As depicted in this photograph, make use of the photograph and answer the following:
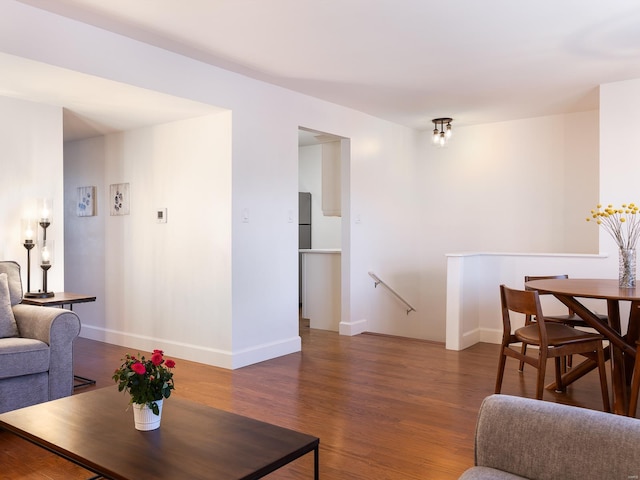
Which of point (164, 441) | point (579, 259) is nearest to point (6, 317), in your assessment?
point (164, 441)

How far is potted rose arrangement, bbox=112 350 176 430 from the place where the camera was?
1.88 meters

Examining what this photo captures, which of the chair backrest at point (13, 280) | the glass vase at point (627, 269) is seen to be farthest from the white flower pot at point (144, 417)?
the glass vase at point (627, 269)

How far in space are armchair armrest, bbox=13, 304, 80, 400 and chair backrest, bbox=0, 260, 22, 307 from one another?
264mm

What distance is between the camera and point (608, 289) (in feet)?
10.6

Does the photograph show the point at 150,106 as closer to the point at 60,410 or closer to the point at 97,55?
the point at 97,55

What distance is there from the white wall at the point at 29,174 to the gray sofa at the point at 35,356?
85cm

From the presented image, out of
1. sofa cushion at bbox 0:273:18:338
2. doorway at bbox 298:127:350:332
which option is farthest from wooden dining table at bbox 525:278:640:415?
sofa cushion at bbox 0:273:18:338

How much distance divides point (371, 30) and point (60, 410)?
2.77 metres

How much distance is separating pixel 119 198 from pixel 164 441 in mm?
3858

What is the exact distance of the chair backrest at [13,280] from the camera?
137 inches

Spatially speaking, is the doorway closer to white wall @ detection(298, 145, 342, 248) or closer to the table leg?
white wall @ detection(298, 145, 342, 248)

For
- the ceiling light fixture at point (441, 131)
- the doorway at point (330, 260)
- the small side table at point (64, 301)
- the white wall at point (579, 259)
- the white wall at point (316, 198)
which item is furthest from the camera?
the white wall at point (316, 198)

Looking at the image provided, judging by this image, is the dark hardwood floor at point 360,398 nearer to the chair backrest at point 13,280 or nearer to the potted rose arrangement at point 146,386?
the potted rose arrangement at point 146,386

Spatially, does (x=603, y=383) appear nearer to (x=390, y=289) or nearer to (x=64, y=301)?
(x=390, y=289)
